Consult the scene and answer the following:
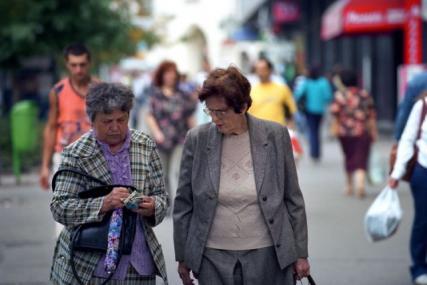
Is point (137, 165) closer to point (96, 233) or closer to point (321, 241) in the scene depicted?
point (96, 233)

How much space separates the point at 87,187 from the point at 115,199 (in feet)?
0.61

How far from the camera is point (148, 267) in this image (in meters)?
4.79

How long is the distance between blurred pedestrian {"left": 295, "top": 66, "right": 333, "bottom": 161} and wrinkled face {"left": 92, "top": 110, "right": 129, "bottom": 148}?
549 inches

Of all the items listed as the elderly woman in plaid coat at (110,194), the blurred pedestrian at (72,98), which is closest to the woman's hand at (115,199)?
the elderly woman in plaid coat at (110,194)

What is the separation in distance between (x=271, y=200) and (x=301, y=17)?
105 feet

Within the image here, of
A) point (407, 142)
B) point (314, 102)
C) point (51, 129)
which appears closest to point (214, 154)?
point (407, 142)

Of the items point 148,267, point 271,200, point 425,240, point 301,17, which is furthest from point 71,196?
point 301,17

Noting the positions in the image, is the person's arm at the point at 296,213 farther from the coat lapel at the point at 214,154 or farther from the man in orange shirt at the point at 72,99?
the man in orange shirt at the point at 72,99

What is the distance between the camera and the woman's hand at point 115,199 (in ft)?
15.2

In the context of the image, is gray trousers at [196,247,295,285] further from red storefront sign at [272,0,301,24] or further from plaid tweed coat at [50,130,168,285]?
red storefront sign at [272,0,301,24]

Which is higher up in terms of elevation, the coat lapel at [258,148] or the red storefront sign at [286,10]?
the red storefront sign at [286,10]

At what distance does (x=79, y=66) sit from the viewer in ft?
24.9

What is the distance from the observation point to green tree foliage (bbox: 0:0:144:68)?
2158 cm

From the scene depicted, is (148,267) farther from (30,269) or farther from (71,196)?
(30,269)
